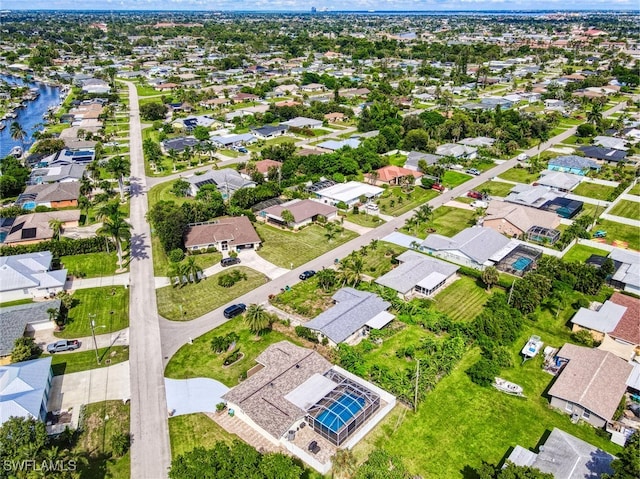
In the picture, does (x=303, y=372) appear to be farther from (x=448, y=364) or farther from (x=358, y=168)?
(x=358, y=168)

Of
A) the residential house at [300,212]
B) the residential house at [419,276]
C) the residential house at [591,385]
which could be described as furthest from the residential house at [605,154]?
the residential house at [591,385]

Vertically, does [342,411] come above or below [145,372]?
above

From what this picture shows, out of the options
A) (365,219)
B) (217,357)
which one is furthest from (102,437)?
(365,219)

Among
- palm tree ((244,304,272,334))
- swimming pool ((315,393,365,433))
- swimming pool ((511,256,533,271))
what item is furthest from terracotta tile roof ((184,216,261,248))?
swimming pool ((511,256,533,271))

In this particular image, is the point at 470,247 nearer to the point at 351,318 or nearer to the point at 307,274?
the point at 307,274

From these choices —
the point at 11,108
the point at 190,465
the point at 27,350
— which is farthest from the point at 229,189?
the point at 11,108

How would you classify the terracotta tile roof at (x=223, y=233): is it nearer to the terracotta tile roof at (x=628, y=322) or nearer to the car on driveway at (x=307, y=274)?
the car on driveway at (x=307, y=274)
